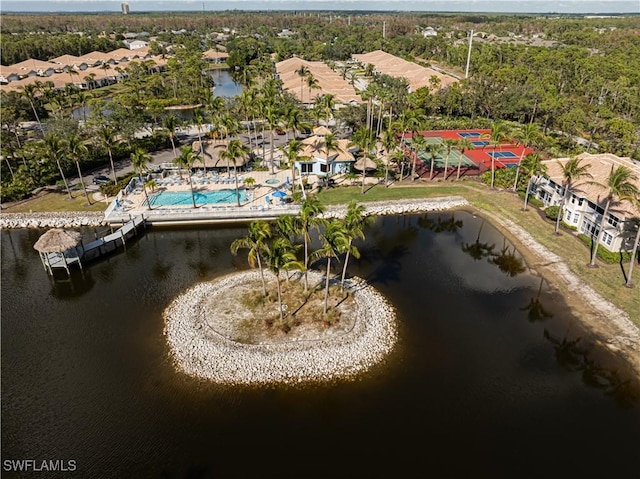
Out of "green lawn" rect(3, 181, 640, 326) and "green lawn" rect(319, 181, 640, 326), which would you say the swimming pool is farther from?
"green lawn" rect(319, 181, 640, 326)

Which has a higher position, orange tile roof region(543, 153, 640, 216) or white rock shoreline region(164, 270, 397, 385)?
orange tile roof region(543, 153, 640, 216)

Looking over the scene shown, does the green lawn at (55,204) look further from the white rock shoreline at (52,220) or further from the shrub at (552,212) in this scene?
the shrub at (552,212)

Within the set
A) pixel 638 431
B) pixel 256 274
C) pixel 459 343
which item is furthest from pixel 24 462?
pixel 638 431

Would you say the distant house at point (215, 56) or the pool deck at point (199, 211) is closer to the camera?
the pool deck at point (199, 211)

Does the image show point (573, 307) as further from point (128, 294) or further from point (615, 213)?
point (128, 294)

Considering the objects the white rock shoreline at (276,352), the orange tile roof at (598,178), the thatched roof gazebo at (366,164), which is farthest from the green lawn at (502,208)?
the white rock shoreline at (276,352)

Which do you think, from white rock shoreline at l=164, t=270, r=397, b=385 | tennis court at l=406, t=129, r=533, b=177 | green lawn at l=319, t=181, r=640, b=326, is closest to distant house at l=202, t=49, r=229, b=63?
tennis court at l=406, t=129, r=533, b=177
